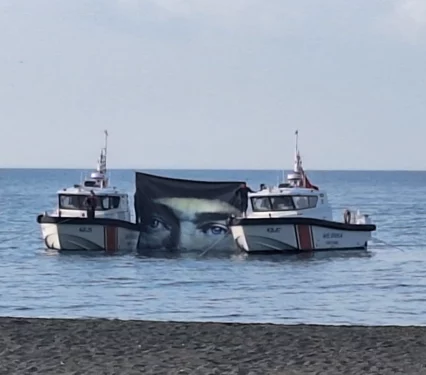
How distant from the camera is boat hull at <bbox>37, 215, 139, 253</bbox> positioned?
3772 centimetres

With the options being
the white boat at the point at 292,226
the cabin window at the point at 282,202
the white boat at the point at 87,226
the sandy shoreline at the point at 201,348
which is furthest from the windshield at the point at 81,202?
the sandy shoreline at the point at 201,348

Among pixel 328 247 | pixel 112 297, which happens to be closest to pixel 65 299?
pixel 112 297

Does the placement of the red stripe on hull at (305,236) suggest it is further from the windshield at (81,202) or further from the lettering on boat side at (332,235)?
the windshield at (81,202)

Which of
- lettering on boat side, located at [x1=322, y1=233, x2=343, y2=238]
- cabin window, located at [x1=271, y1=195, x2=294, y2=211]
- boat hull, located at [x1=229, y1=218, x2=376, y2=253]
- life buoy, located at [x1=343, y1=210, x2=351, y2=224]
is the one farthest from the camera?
life buoy, located at [x1=343, y1=210, x2=351, y2=224]

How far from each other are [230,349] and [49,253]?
95.1 feet

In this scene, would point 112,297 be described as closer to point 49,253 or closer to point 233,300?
point 233,300

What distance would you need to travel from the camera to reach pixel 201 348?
1027 cm

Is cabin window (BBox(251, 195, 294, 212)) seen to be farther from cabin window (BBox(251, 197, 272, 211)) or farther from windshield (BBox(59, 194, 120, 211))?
windshield (BBox(59, 194, 120, 211))

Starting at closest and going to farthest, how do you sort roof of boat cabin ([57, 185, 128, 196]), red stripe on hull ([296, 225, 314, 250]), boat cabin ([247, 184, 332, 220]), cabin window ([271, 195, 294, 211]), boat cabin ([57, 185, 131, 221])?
red stripe on hull ([296, 225, 314, 250])
boat cabin ([247, 184, 332, 220])
cabin window ([271, 195, 294, 211])
boat cabin ([57, 185, 131, 221])
roof of boat cabin ([57, 185, 128, 196])

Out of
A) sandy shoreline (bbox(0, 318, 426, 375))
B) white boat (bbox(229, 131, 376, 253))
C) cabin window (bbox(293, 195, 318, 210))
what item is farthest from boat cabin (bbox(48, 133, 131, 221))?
sandy shoreline (bbox(0, 318, 426, 375))

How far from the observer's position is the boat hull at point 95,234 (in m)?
37.7

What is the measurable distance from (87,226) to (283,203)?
6.16 metres

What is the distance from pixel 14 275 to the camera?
3188 cm

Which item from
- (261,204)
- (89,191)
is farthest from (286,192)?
(89,191)
